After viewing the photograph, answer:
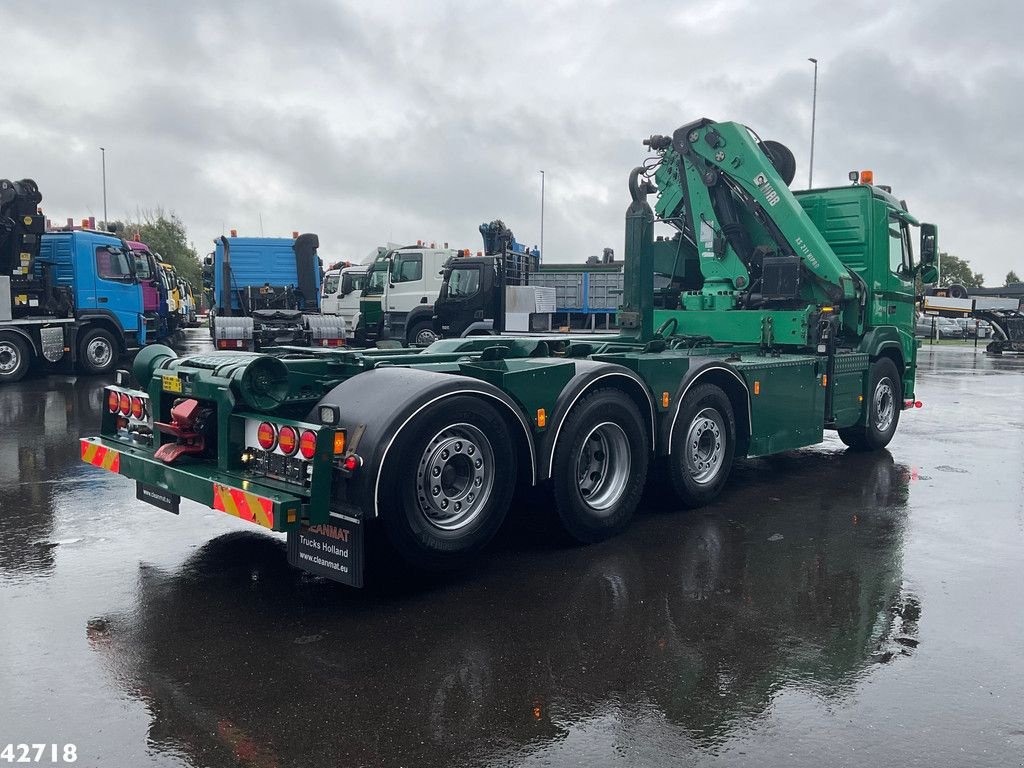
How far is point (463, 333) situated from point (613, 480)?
41.6 feet

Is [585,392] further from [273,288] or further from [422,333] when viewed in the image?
[273,288]

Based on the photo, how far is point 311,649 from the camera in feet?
14.2

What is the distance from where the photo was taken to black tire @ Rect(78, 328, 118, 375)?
1853 centimetres

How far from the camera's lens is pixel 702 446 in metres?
7.42

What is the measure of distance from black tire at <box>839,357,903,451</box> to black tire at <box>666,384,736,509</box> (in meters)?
3.04

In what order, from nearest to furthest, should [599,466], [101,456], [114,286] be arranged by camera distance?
[101,456], [599,466], [114,286]

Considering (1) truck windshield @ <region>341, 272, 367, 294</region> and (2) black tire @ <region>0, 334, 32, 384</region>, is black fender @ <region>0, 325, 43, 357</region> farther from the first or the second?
(1) truck windshield @ <region>341, 272, 367, 294</region>

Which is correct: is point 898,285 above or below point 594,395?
above

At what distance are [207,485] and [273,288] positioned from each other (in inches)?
672


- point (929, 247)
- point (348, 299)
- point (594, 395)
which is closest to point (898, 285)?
point (929, 247)

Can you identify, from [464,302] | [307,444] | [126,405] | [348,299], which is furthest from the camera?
[348,299]

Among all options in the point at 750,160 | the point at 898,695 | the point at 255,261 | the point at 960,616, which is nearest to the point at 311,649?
the point at 898,695

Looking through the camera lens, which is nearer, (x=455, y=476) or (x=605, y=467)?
(x=455, y=476)

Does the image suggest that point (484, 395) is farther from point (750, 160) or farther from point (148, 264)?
point (148, 264)
